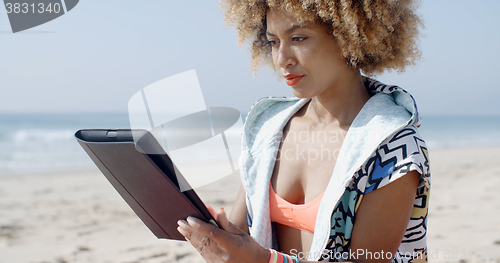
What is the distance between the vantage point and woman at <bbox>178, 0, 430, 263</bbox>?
4.33ft

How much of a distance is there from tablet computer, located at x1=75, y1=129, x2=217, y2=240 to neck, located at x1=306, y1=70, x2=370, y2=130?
82cm

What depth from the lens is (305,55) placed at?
5.03 feet

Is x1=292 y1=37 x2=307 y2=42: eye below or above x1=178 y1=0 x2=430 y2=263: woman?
above

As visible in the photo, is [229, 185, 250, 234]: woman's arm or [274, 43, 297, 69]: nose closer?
[274, 43, 297, 69]: nose

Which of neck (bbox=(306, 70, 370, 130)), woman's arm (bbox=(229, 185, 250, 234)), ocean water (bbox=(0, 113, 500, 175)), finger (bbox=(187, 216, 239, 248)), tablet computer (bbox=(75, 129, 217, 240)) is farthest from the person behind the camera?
ocean water (bbox=(0, 113, 500, 175))

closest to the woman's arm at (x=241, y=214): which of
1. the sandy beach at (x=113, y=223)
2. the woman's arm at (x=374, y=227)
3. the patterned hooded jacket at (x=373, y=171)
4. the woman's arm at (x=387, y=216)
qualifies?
the patterned hooded jacket at (x=373, y=171)

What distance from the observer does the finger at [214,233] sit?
1.11 m

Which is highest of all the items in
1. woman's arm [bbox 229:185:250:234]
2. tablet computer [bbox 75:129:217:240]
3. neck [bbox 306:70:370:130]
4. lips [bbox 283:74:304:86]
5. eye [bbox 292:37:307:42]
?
eye [bbox 292:37:307:42]

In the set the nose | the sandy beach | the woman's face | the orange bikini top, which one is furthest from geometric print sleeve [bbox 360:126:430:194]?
the sandy beach

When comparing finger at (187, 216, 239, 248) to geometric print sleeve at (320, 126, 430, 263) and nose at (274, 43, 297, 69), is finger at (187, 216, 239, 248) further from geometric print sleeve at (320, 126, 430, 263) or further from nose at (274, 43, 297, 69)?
nose at (274, 43, 297, 69)

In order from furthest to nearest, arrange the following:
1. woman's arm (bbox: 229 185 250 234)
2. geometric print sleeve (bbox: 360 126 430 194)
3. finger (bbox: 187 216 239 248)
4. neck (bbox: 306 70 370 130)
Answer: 1. woman's arm (bbox: 229 185 250 234)
2. neck (bbox: 306 70 370 130)
3. geometric print sleeve (bbox: 360 126 430 194)
4. finger (bbox: 187 216 239 248)

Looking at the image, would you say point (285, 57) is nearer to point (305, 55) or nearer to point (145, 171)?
point (305, 55)

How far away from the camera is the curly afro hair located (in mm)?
1546

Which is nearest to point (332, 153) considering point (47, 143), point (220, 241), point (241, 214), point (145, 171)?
point (241, 214)
